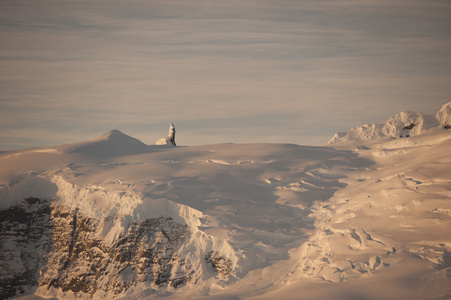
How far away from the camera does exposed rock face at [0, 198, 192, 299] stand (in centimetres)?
9244

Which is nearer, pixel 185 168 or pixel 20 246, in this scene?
pixel 20 246

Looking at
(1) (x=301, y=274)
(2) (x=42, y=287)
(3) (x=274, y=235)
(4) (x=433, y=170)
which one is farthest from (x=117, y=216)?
(4) (x=433, y=170)

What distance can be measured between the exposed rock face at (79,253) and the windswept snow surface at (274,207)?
4.20ft

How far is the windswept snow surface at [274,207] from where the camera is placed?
78312 mm

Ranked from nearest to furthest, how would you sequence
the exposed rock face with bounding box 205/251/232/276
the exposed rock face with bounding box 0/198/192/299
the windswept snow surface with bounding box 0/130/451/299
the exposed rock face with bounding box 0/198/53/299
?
1. the windswept snow surface with bounding box 0/130/451/299
2. the exposed rock face with bounding box 205/251/232/276
3. the exposed rock face with bounding box 0/198/192/299
4. the exposed rock face with bounding box 0/198/53/299

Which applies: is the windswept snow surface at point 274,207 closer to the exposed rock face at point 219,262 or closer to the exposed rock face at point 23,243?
the exposed rock face at point 219,262

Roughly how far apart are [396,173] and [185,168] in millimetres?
40426

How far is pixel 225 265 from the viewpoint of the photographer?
88.4 metres

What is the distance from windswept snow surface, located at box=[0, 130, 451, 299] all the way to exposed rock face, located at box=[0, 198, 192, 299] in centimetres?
128

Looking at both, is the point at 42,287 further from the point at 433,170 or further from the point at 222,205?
the point at 433,170

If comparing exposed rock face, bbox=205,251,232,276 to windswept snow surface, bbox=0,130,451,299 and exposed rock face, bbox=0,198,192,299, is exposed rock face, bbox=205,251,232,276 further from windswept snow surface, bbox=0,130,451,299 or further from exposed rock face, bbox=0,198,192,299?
exposed rock face, bbox=0,198,192,299

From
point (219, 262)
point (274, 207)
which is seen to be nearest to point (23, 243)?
point (219, 262)

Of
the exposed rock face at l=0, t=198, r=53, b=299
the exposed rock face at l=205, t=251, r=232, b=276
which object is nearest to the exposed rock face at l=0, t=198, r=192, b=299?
the exposed rock face at l=0, t=198, r=53, b=299

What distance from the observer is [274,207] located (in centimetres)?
10225
